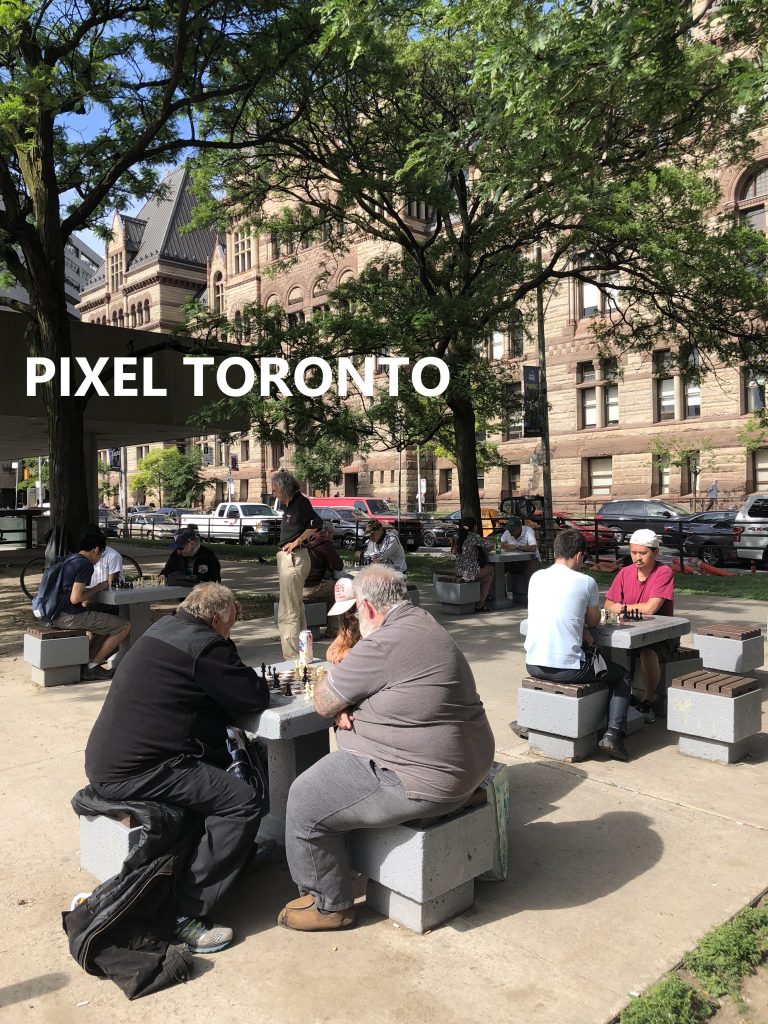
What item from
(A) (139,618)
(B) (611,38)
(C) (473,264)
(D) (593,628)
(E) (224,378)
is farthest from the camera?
(C) (473,264)

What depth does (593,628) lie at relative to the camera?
5.96 meters

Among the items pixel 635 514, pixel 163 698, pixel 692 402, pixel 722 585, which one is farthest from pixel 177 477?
pixel 163 698

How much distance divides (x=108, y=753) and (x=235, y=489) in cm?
6915

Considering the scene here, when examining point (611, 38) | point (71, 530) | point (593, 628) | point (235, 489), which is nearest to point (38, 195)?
point (71, 530)

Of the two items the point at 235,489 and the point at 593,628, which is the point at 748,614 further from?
the point at 235,489

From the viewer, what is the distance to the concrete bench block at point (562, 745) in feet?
18.7

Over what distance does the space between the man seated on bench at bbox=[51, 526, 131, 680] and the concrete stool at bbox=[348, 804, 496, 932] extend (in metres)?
5.34

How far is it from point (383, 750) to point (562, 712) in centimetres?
248

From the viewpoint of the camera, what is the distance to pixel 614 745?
5637 millimetres

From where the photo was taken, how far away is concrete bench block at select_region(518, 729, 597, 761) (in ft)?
18.7

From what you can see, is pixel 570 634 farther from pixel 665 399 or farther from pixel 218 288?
pixel 218 288

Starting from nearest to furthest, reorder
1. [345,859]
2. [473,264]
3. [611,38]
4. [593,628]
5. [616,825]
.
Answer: [345,859], [616,825], [593,628], [611,38], [473,264]

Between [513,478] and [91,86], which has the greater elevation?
[91,86]

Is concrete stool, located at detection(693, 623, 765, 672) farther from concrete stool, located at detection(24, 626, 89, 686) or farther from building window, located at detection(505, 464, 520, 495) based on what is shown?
building window, located at detection(505, 464, 520, 495)
